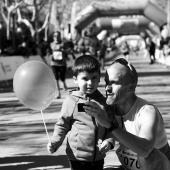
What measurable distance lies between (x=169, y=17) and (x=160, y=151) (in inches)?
1762

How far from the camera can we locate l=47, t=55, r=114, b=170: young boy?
4.23m

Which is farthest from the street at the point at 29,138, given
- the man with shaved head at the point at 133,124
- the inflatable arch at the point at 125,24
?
the inflatable arch at the point at 125,24

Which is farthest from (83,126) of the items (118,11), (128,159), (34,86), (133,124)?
(118,11)

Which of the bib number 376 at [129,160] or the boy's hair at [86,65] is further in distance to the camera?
the boy's hair at [86,65]

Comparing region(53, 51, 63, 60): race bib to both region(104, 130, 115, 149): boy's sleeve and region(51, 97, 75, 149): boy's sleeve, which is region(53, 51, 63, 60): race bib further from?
region(104, 130, 115, 149): boy's sleeve

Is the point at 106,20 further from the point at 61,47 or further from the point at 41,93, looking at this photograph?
the point at 41,93

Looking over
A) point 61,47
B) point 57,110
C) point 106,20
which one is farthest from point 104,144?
point 106,20

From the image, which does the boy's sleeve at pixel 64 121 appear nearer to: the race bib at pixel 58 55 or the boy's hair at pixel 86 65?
the boy's hair at pixel 86 65

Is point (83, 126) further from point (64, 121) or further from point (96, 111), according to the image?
point (96, 111)

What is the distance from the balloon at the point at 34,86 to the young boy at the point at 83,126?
23 cm

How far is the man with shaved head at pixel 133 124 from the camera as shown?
3198mm

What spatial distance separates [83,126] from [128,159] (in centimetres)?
75

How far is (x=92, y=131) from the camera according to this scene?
4262 mm

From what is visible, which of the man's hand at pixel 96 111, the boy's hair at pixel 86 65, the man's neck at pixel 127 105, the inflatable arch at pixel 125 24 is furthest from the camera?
the inflatable arch at pixel 125 24
